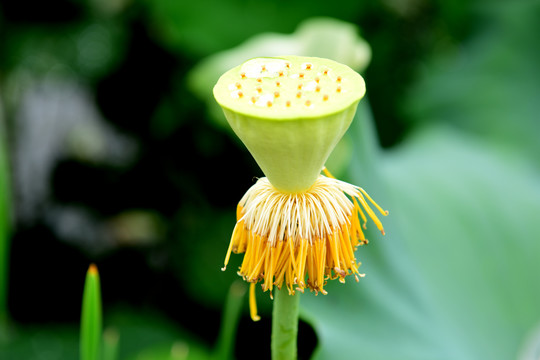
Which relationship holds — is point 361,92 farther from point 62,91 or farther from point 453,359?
point 62,91

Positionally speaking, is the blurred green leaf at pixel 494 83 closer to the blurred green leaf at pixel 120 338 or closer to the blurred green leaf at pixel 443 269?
the blurred green leaf at pixel 443 269

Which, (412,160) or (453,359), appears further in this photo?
(412,160)

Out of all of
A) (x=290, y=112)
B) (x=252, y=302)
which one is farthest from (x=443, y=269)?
(x=290, y=112)

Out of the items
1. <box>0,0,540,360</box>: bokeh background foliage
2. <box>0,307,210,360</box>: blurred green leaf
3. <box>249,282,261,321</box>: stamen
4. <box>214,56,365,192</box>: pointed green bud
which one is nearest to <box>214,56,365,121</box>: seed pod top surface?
<box>214,56,365,192</box>: pointed green bud

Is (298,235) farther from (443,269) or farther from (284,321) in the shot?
(443,269)

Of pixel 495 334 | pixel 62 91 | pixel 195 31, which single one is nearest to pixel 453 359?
pixel 495 334

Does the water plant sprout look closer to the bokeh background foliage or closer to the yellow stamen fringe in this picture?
the yellow stamen fringe
